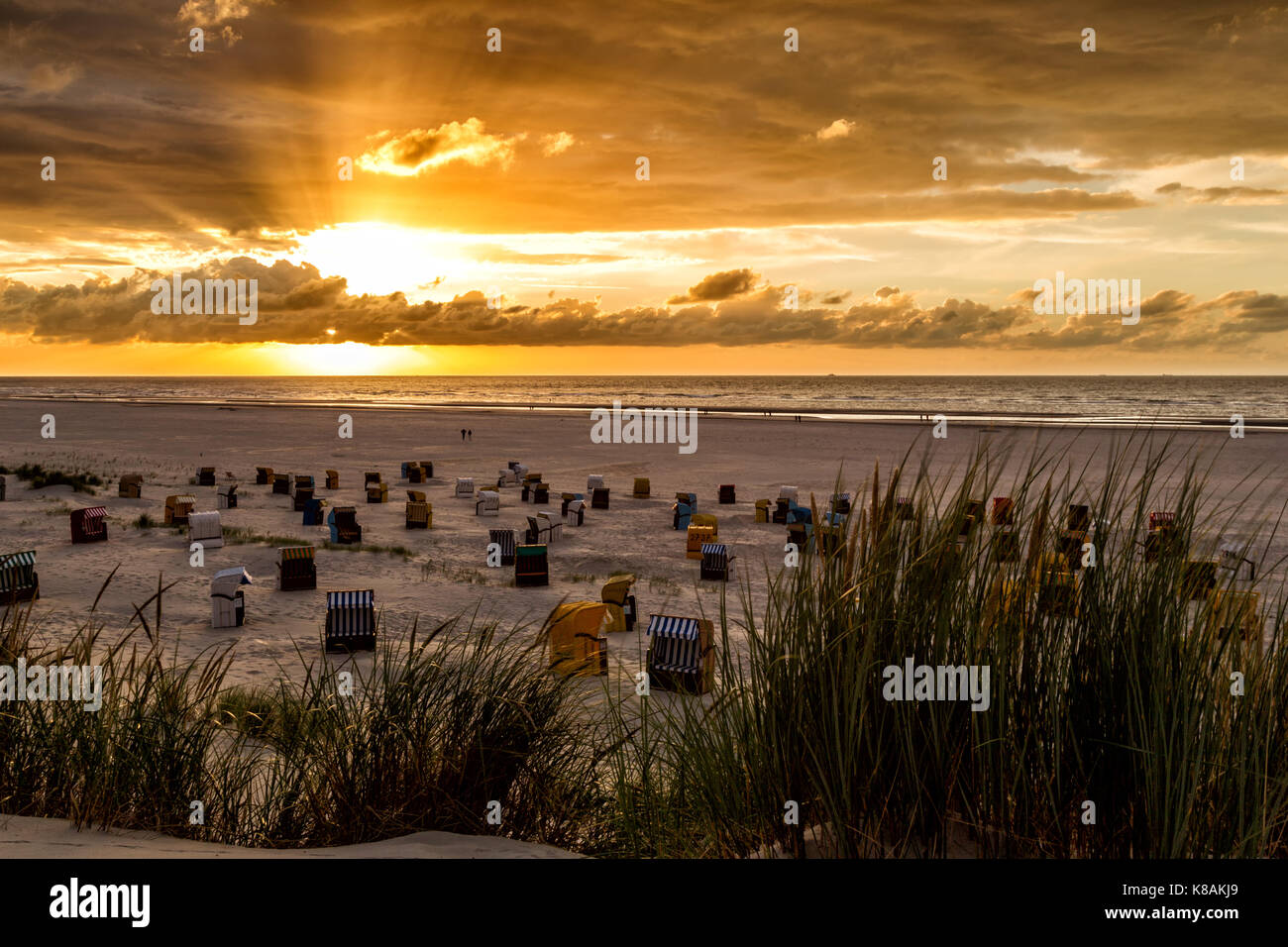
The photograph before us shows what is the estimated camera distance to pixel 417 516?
69.7 ft

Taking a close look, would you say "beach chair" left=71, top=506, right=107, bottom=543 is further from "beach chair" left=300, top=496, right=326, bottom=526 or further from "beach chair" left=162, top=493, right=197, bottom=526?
"beach chair" left=300, top=496, right=326, bottom=526

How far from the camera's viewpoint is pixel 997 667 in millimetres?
3002

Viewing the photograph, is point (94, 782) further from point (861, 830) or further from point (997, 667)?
point (997, 667)

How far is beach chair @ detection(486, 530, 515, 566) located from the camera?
1766 centimetres

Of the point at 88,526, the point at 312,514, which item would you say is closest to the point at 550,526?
the point at 312,514

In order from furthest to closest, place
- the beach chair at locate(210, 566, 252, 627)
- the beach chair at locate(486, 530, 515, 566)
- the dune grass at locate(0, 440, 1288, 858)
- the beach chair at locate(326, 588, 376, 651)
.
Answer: the beach chair at locate(486, 530, 515, 566) < the beach chair at locate(210, 566, 252, 627) < the beach chair at locate(326, 588, 376, 651) < the dune grass at locate(0, 440, 1288, 858)

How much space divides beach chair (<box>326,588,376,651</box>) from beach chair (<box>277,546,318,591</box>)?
374cm

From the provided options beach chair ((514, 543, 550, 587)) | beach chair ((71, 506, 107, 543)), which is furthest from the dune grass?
beach chair ((71, 506, 107, 543))

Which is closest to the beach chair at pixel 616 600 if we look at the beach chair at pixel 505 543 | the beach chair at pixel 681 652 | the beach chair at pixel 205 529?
the beach chair at pixel 681 652

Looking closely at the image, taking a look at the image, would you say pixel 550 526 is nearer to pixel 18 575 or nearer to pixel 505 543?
pixel 505 543

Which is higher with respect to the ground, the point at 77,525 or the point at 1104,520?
the point at 1104,520

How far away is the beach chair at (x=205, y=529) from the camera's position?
712 inches
